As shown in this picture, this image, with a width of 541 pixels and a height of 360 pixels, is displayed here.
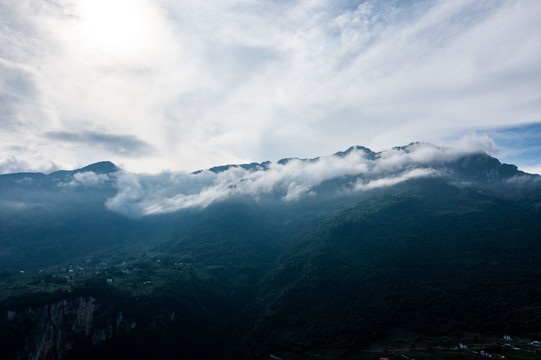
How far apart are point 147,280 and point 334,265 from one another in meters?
108

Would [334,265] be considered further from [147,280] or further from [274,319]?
[147,280]

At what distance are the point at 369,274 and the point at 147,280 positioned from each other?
404 ft

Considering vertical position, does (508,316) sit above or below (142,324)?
above

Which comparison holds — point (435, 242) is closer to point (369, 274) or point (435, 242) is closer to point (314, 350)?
point (369, 274)

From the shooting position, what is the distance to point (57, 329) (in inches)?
4252

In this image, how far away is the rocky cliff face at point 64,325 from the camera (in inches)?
4060

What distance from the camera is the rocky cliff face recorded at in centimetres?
10312

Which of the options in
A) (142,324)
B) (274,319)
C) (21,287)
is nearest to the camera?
(142,324)

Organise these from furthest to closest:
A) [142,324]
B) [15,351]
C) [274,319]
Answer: [274,319]
[142,324]
[15,351]

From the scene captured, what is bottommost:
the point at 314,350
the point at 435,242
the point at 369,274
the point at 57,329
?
the point at 314,350

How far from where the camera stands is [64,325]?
361 feet

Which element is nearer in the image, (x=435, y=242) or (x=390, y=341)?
(x=390, y=341)

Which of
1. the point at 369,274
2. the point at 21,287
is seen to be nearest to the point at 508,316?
the point at 369,274

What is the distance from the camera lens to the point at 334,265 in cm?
17450
